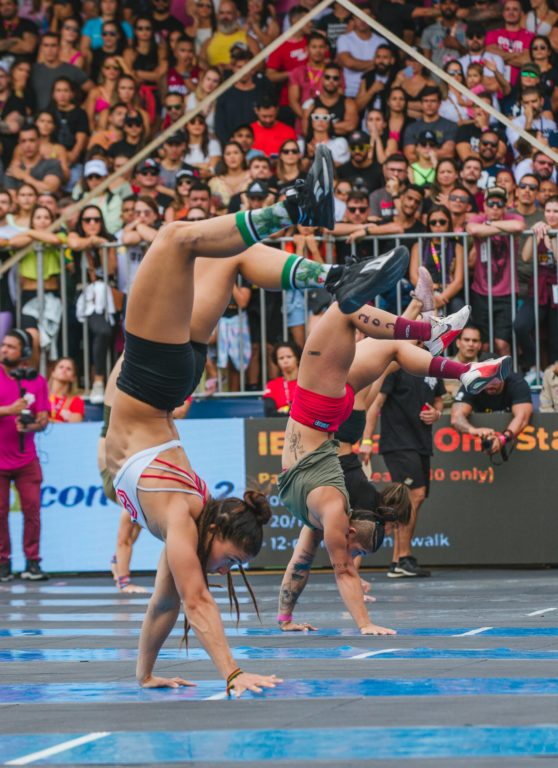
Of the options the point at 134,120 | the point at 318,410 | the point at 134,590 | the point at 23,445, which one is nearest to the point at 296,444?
the point at 318,410

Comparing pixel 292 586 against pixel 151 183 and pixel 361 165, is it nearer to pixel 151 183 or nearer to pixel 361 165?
pixel 361 165

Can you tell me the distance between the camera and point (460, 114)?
16.0m

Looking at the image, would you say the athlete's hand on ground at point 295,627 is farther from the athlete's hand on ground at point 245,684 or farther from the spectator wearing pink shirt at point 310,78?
the spectator wearing pink shirt at point 310,78

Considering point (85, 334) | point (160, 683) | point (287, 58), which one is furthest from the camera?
point (287, 58)

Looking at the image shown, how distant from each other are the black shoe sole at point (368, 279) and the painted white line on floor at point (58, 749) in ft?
7.78

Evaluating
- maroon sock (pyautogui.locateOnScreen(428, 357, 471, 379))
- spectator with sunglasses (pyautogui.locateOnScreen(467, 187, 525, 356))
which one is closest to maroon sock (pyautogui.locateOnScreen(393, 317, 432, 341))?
maroon sock (pyautogui.locateOnScreen(428, 357, 471, 379))

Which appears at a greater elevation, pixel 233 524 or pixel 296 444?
pixel 296 444

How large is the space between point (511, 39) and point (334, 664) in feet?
35.9

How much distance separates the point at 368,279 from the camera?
676 cm

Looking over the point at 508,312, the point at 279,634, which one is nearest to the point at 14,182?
the point at 508,312

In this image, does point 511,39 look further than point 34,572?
Yes

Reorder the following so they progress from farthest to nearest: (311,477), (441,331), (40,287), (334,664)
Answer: (40,287) < (311,477) < (441,331) < (334,664)

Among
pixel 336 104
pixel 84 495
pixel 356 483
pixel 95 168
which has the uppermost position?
pixel 336 104

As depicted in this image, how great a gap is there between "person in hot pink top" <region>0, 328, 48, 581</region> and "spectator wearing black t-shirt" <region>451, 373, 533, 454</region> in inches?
157
